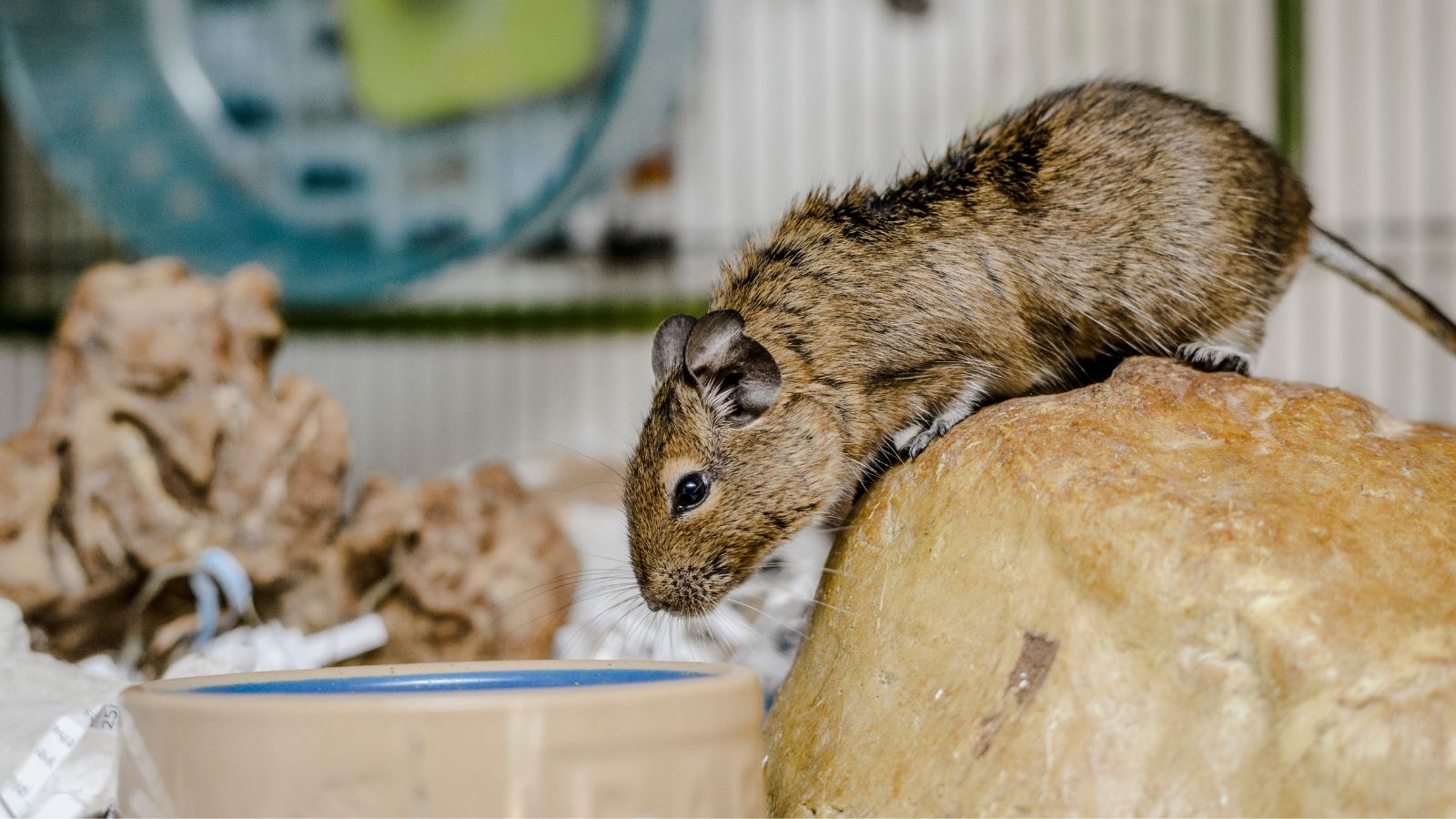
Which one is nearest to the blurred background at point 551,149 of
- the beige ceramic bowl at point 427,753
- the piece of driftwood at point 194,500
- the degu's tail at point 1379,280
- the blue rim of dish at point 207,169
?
the blue rim of dish at point 207,169

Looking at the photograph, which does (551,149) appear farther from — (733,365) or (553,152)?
(733,365)

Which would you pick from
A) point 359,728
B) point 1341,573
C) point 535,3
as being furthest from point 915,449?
point 535,3

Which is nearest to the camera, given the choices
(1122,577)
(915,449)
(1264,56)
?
(1122,577)

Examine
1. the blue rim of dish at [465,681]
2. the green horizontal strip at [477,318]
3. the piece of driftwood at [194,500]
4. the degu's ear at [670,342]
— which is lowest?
the green horizontal strip at [477,318]

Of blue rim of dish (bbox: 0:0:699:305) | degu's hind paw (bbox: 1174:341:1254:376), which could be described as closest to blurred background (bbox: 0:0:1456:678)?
blue rim of dish (bbox: 0:0:699:305)

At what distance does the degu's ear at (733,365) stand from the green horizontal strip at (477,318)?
102 inches

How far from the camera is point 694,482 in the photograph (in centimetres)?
194

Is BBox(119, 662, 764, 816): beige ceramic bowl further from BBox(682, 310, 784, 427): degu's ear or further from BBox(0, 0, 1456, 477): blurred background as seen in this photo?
BBox(0, 0, 1456, 477): blurred background

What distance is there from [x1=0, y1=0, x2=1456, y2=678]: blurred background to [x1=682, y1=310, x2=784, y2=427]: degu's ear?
4.29 ft

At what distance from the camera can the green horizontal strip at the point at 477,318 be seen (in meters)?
4.61

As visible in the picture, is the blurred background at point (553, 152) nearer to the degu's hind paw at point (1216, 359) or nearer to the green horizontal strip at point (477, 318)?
the green horizontal strip at point (477, 318)

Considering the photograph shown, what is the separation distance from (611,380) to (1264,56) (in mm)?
2476

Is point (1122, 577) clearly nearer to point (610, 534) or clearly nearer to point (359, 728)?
point (359, 728)

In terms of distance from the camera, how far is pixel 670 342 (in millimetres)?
2059
